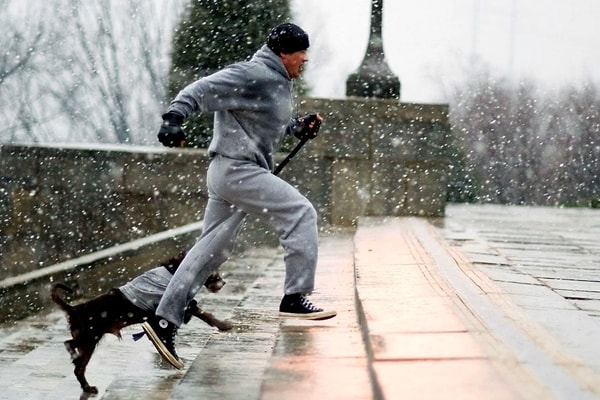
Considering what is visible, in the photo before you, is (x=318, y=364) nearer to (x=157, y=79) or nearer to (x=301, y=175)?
(x=301, y=175)

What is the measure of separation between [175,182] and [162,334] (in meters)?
5.94

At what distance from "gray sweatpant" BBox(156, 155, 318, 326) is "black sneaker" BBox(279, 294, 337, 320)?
94 millimetres

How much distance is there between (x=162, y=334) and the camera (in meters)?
4.24

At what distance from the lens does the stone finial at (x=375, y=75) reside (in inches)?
398

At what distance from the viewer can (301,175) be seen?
32.7 feet

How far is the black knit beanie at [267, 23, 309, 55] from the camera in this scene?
4430 mm

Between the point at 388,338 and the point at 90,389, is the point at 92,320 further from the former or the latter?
the point at 388,338

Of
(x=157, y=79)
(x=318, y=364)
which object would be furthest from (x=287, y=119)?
(x=157, y=79)

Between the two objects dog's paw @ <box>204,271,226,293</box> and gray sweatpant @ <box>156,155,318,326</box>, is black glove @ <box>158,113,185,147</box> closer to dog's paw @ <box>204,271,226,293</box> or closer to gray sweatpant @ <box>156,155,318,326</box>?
gray sweatpant @ <box>156,155,318,326</box>

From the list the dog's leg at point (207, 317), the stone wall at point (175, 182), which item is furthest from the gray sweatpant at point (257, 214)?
the stone wall at point (175, 182)

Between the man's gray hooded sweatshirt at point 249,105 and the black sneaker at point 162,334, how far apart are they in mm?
801

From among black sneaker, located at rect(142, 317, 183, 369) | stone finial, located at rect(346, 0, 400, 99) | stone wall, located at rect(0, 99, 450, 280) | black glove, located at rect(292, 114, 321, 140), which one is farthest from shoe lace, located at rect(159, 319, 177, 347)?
stone finial, located at rect(346, 0, 400, 99)

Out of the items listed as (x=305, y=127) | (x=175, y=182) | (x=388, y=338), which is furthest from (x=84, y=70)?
(x=388, y=338)

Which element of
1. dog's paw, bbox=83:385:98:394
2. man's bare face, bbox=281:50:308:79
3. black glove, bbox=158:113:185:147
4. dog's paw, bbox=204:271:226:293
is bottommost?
dog's paw, bbox=83:385:98:394
